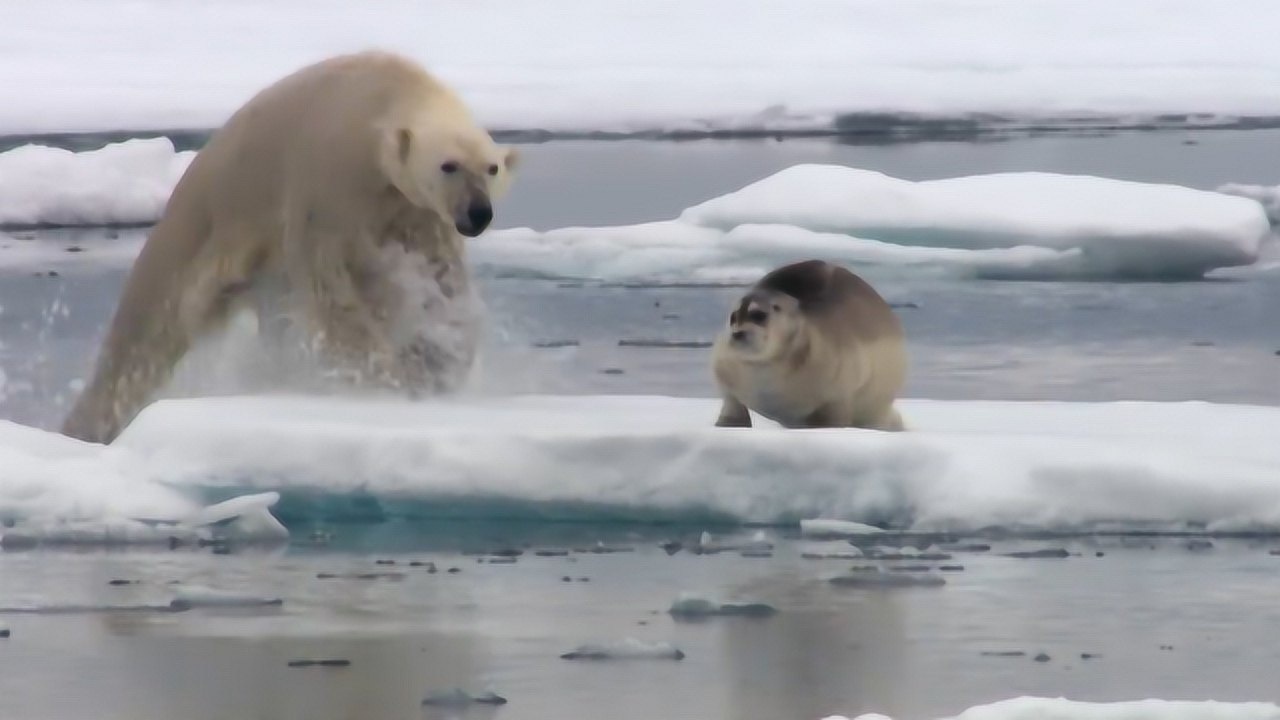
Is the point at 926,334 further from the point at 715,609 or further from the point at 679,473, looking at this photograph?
the point at 715,609

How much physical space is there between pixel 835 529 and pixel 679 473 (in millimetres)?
375

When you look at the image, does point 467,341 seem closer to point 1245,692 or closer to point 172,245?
point 172,245

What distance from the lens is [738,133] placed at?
35656mm

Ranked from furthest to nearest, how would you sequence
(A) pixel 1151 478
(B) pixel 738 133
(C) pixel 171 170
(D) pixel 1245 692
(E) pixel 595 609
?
(B) pixel 738 133 < (C) pixel 171 170 < (A) pixel 1151 478 < (E) pixel 595 609 < (D) pixel 1245 692

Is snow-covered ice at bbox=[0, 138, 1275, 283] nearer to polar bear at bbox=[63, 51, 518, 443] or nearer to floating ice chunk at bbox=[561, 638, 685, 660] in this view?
polar bear at bbox=[63, 51, 518, 443]

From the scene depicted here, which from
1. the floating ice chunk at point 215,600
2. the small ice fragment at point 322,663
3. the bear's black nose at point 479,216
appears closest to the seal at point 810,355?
the bear's black nose at point 479,216

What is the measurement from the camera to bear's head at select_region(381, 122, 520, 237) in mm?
6500

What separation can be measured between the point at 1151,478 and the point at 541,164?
2414 centimetres

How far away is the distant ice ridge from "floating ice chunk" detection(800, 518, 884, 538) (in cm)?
881

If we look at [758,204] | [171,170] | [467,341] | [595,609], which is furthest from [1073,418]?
[171,170]

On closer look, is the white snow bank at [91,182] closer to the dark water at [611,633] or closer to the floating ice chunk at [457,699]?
the dark water at [611,633]

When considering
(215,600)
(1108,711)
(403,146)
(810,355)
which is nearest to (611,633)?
(215,600)

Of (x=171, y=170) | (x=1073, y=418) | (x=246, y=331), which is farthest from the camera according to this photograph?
(x=171, y=170)

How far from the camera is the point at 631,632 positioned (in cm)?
449
